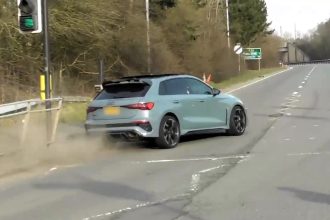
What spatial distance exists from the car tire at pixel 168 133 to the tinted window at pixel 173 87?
560 millimetres

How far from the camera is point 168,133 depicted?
1313 centimetres

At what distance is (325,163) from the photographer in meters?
10.6

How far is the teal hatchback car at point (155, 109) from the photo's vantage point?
42.0 feet

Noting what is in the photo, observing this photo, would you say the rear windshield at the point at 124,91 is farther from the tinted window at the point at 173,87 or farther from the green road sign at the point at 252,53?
the green road sign at the point at 252,53

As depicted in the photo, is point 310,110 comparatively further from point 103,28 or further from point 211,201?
point 211,201

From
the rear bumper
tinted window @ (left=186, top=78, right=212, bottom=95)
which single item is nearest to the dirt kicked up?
the rear bumper

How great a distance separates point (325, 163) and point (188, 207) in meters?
3.79

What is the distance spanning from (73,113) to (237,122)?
6795 mm

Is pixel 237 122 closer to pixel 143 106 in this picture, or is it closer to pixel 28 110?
pixel 143 106

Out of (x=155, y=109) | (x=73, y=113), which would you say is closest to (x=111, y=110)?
(x=155, y=109)

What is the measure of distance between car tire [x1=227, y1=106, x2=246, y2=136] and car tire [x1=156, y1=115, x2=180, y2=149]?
1935 mm

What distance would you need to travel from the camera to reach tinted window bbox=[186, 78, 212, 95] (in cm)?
1418

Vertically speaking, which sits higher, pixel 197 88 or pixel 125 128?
pixel 197 88

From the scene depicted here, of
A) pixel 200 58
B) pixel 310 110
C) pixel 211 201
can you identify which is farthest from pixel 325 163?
pixel 200 58
